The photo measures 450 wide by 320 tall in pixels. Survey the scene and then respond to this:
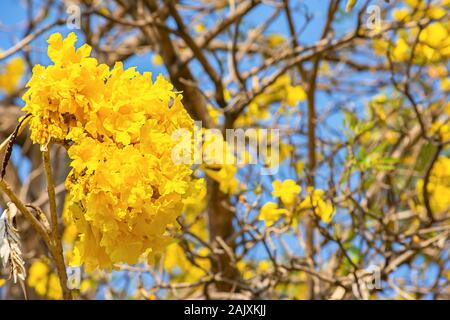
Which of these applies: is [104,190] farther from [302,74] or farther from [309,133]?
[302,74]

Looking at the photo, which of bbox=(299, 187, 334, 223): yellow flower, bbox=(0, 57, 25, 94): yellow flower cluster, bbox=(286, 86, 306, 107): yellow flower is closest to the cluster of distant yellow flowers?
bbox=(286, 86, 306, 107): yellow flower

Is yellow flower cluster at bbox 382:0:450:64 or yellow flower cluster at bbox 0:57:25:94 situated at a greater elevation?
yellow flower cluster at bbox 0:57:25:94

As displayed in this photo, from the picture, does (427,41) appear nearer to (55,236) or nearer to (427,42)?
(427,42)

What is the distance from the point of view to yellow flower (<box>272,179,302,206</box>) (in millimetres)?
2244

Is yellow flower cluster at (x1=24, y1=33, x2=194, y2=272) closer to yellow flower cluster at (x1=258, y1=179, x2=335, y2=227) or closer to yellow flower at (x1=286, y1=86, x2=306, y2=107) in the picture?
yellow flower cluster at (x1=258, y1=179, x2=335, y2=227)

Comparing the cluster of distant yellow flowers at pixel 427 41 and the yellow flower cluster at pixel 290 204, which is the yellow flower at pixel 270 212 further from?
the cluster of distant yellow flowers at pixel 427 41

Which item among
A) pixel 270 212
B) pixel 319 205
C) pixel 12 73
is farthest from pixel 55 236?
pixel 12 73

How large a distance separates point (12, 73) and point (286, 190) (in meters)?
3.49

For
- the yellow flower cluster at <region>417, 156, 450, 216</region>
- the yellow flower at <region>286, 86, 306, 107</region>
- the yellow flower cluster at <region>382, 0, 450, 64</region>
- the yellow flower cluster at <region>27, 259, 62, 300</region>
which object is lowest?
the yellow flower cluster at <region>27, 259, 62, 300</region>

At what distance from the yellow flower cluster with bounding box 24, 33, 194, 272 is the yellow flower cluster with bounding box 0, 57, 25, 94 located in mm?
4006

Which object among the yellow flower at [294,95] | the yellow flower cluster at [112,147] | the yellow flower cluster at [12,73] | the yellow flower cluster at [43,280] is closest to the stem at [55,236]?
the yellow flower cluster at [112,147]

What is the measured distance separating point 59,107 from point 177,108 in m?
0.23

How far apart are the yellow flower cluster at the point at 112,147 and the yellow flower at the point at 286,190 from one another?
3.07 feet
